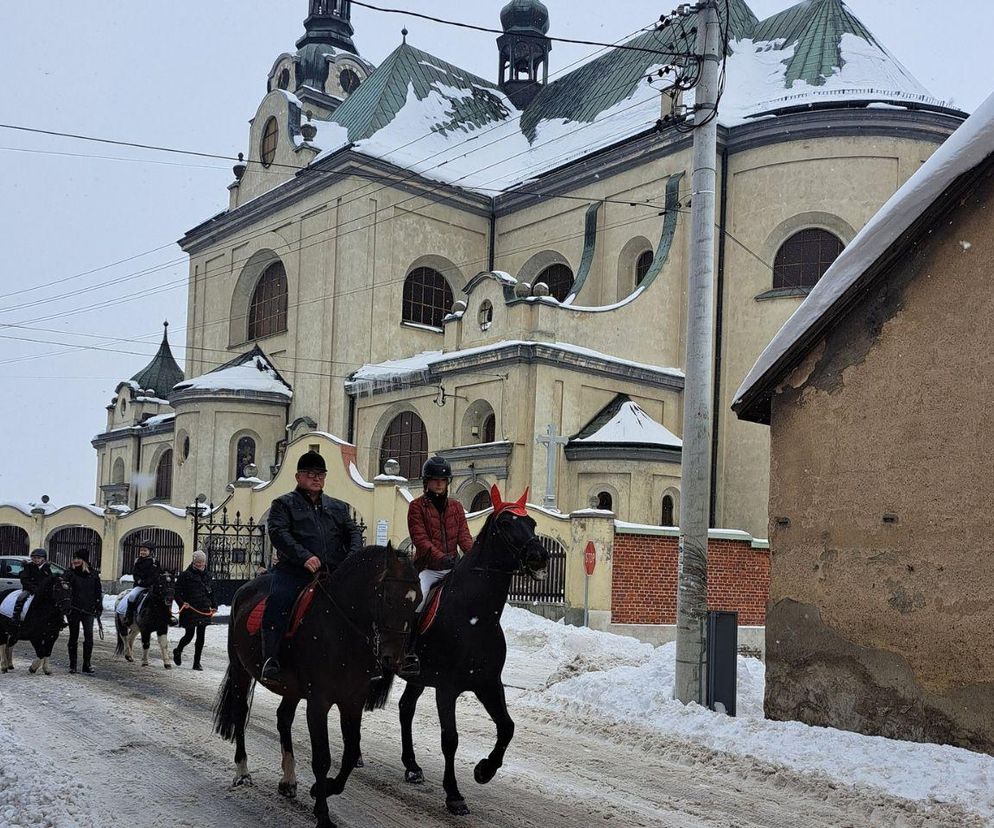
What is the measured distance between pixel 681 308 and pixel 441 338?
10.2 meters

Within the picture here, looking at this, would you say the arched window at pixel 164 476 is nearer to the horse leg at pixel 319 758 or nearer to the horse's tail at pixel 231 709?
the horse's tail at pixel 231 709

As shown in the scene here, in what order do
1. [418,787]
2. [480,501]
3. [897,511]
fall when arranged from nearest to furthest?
[418,787]
[897,511]
[480,501]

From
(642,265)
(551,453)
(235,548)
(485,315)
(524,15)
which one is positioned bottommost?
(235,548)

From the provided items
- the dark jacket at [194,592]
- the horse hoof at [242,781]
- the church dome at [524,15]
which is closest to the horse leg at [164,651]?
the dark jacket at [194,592]

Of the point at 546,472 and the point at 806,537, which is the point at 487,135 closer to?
the point at 546,472

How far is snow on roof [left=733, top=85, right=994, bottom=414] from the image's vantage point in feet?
30.4

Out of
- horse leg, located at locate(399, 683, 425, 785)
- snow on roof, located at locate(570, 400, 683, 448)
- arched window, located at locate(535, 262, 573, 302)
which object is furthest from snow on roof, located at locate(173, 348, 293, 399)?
horse leg, located at locate(399, 683, 425, 785)

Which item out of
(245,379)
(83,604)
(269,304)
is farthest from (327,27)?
(83,604)

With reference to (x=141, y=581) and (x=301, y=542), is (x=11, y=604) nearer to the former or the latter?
(x=141, y=581)

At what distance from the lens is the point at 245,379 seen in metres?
40.0

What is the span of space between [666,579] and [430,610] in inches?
587

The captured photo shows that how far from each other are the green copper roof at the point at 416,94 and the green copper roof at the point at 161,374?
18265mm

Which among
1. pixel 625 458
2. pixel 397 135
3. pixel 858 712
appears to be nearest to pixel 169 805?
pixel 858 712

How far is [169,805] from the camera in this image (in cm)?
718
